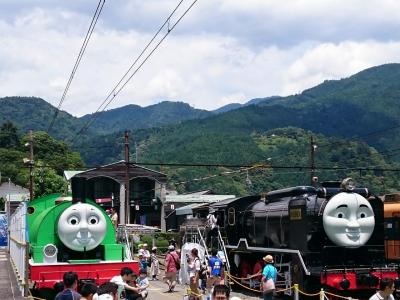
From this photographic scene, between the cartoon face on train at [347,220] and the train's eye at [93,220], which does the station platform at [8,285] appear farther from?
the cartoon face on train at [347,220]

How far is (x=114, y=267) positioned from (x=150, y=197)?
5095 cm

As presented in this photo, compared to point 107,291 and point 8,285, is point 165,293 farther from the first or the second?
point 107,291

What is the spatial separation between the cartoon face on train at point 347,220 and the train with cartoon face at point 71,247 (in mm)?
5351

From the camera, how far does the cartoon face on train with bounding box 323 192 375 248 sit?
17641 mm

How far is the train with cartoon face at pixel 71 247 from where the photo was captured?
15914 mm

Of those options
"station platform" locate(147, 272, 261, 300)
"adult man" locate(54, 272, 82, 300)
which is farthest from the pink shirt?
"adult man" locate(54, 272, 82, 300)

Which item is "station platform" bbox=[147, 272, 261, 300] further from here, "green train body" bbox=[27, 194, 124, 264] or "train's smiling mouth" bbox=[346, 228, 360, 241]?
"train's smiling mouth" bbox=[346, 228, 360, 241]

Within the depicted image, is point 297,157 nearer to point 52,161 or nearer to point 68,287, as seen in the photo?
point 52,161

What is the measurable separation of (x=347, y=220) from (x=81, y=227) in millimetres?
7094

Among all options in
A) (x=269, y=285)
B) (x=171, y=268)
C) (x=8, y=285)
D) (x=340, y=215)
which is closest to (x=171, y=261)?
(x=171, y=268)

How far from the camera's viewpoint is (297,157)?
116 metres

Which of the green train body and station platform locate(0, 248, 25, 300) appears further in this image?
station platform locate(0, 248, 25, 300)

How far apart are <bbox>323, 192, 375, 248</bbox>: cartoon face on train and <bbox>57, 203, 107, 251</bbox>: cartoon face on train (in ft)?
19.9

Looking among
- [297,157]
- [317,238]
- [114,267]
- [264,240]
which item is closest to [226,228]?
[264,240]
